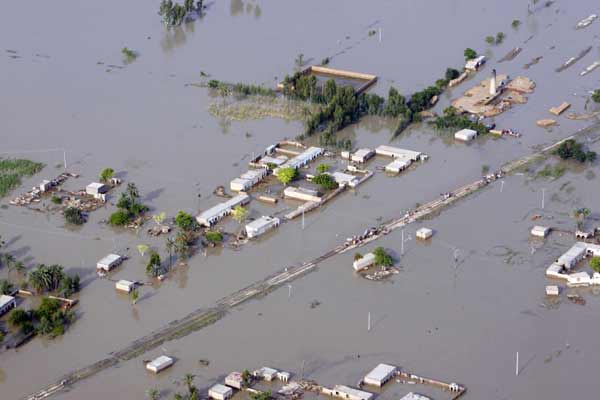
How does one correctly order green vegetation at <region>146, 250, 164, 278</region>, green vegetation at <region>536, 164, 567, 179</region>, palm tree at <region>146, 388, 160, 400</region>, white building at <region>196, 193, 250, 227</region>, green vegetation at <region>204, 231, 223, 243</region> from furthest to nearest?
green vegetation at <region>536, 164, 567, 179</region>, white building at <region>196, 193, 250, 227</region>, green vegetation at <region>204, 231, 223, 243</region>, green vegetation at <region>146, 250, 164, 278</region>, palm tree at <region>146, 388, 160, 400</region>

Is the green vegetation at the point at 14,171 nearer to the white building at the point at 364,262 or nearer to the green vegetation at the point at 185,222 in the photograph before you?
the green vegetation at the point at 185,222

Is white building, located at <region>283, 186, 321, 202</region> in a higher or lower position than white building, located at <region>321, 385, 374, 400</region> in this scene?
higher

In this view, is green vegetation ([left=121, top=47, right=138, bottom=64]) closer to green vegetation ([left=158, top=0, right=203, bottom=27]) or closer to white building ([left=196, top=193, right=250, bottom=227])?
green vegetation ([left=158, top=0, right=203, bottom=27])

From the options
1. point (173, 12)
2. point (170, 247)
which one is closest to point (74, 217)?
point (170, 247)

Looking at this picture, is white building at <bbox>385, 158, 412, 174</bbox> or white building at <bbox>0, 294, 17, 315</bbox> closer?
white building at <bbox>0, 294, 17, 315</bbox>

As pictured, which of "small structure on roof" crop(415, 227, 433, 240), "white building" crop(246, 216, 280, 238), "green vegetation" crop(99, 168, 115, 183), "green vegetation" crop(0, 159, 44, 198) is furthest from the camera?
"green vegetation" crop(0, 159, 44, 198)

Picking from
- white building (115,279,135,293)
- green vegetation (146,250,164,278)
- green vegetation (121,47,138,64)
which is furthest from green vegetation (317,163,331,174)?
green vegetation (121,47,138,64)
